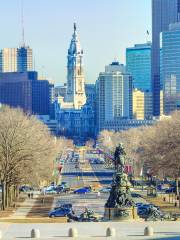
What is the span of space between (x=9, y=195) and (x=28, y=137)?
583 centimetres

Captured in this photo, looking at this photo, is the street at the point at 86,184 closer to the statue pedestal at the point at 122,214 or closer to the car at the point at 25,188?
the car at the point at 25,188

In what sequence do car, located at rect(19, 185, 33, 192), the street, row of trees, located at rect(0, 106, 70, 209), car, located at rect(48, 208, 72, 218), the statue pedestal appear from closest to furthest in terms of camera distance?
the statue pedestal
car, located at rect(48, 208, 72, 218)
row of trees, located at rect(0, 106, 70, 209)
the street
car, located at rect(19, 185, 33, 192)

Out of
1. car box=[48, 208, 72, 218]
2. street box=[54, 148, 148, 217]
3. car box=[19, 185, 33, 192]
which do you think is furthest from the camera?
car box=[19, 185, 33, 192]

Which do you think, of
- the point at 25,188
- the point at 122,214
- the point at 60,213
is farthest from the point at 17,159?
the point at 25,188

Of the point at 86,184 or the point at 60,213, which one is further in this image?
the point at 86,184

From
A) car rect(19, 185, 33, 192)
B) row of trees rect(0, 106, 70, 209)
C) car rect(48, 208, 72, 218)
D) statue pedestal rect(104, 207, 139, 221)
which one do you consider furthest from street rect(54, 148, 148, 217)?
statue pedestal rect(104, 207, 139, 221)

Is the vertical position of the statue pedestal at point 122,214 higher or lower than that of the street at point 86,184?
higher

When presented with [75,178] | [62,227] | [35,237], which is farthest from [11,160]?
[75,178]

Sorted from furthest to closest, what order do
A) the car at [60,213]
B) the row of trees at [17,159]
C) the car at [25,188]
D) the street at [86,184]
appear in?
the car at [25,188] → the street at [86,184] → the row of trees at [17,159] → the car at [60,213]

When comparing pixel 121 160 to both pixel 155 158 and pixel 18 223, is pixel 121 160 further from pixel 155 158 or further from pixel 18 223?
pixel 155 158

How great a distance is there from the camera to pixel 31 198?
10188 cm

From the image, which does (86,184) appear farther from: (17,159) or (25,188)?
(17,159)

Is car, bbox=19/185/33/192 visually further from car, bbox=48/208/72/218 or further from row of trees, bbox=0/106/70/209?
car, bbox=48/208/72/218

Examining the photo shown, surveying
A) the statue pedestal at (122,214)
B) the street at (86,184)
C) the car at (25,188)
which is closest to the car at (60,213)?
the street at (86,184)
